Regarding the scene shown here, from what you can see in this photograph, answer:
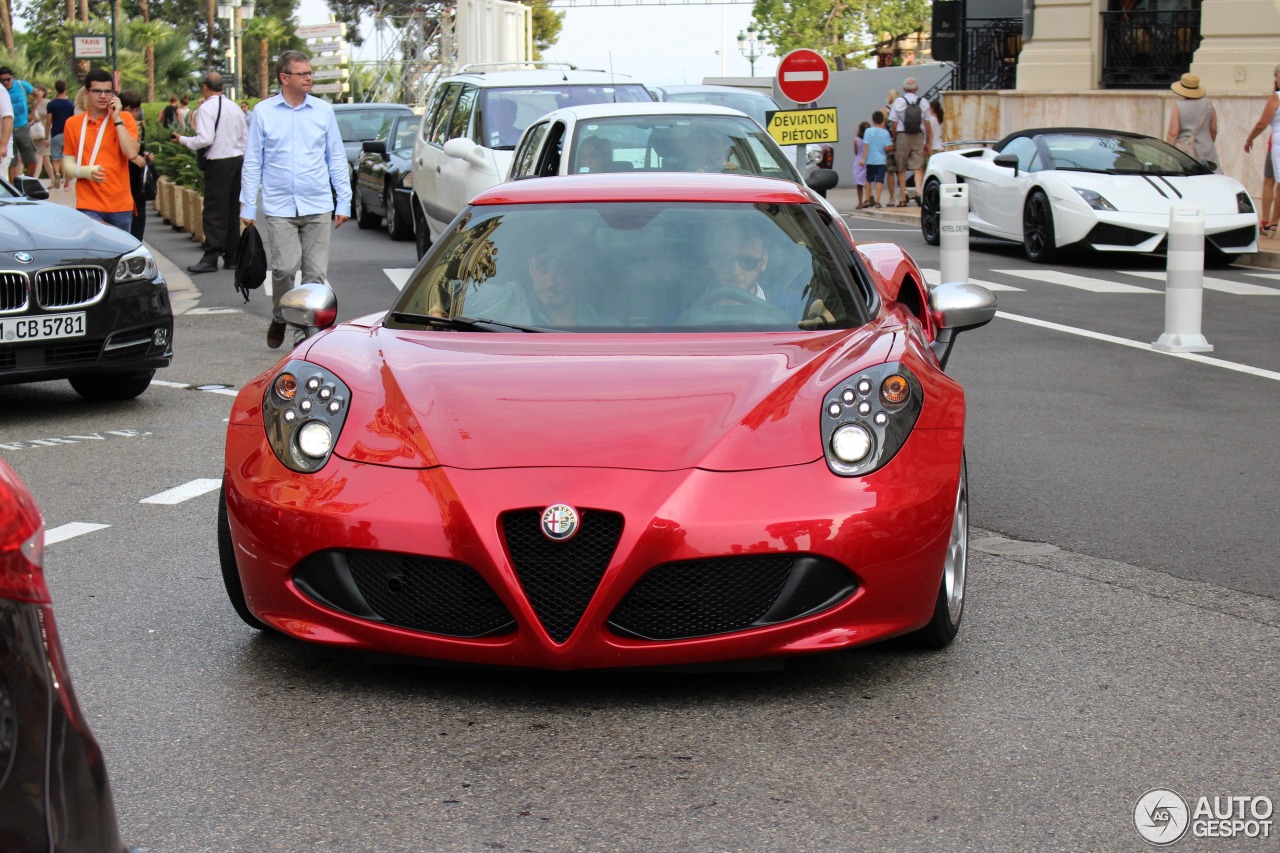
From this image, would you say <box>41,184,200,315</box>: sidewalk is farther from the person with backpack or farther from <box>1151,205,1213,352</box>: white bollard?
the person with backpack

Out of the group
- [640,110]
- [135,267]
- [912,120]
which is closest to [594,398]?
[135,267]

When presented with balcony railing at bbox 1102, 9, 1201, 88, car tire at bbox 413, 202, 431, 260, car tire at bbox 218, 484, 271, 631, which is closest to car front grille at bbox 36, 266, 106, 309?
car tire at bbox 218, 484, 271, 631

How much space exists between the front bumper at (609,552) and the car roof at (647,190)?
1573 mm

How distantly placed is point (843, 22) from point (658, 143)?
6666 cm

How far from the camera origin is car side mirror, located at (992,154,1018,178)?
18734 millimetres

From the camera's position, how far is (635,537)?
4121mm

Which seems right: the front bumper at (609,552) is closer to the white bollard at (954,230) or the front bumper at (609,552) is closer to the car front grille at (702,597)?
the car front grille at (702,597)

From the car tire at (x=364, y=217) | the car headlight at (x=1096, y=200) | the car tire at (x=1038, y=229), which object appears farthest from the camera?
the car tire at (x=364, y=217)

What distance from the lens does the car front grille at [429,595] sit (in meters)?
4.23

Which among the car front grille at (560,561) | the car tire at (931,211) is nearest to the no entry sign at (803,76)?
the car tire at (931,211)

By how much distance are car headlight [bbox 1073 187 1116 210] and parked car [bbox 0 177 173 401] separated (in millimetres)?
10767

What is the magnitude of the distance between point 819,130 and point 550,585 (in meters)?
15.9

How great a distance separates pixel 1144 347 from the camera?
39.6 feet

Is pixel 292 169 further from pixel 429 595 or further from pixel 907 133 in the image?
pixel 907 133
